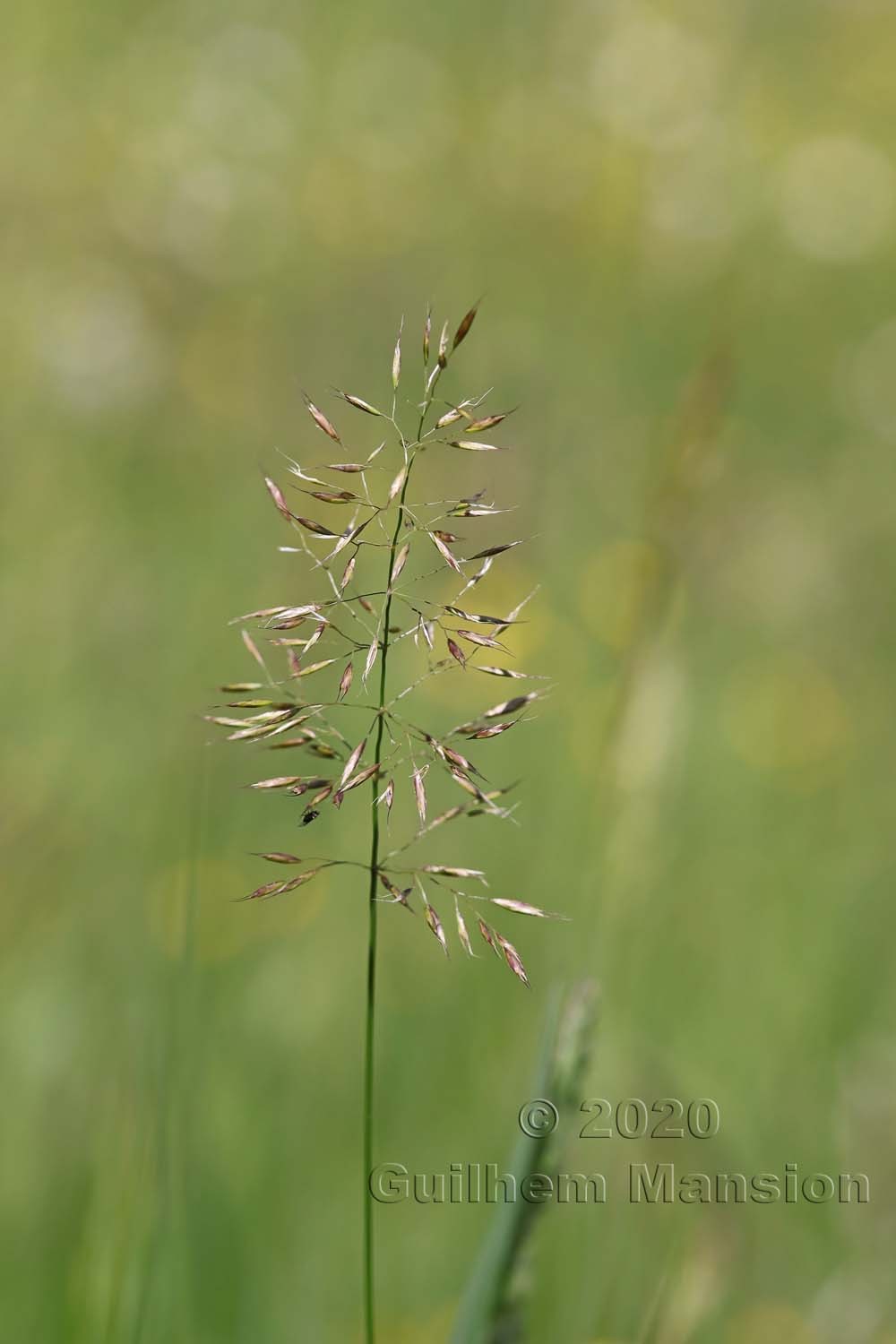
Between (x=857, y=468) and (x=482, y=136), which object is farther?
(x=482, y=136)

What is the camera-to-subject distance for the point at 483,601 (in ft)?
12.9

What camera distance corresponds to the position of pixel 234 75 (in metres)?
5.98

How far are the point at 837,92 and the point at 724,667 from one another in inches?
197

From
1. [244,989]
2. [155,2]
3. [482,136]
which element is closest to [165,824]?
[244,989]

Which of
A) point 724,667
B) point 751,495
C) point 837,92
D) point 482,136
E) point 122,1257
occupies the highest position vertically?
point 837,92

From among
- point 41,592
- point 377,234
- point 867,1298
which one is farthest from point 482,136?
point 867,1298

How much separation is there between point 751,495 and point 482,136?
7.52 ft

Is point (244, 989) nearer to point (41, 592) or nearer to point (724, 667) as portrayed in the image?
point (41, 592)

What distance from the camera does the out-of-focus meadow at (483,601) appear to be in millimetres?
1668

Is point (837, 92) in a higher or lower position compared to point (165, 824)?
higher

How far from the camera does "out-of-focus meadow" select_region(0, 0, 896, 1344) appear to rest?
5.47ft

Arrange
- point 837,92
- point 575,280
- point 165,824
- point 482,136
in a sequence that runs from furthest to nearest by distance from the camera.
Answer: point 837,92, point 482,136, point 575,280, point 165,824

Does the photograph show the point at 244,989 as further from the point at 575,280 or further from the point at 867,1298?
the point at 575,280

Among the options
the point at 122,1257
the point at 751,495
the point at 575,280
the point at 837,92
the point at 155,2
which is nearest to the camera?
the point at 122,1257
